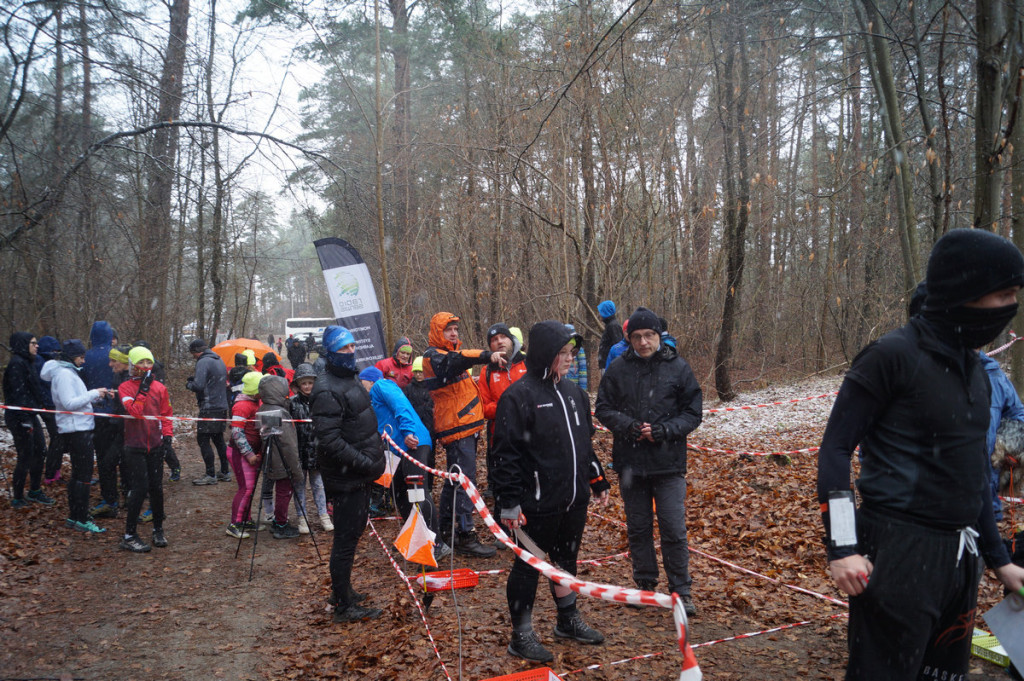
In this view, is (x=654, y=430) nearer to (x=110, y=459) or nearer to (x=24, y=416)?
(x=110, y=459)

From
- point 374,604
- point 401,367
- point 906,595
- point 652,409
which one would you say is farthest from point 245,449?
point 906,595

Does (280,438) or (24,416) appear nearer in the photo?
(280,438)

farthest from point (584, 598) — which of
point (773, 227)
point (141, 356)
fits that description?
point (773, 227)

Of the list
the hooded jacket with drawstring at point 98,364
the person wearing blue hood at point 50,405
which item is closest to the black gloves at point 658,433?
the person wearing blue hood at point 50,405

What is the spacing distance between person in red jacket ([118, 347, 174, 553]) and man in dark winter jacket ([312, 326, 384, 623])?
10.4ft

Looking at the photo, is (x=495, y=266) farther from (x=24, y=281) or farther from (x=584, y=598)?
(x=584, y=598)

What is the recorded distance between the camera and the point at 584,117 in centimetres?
1225

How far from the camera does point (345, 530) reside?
5012 millimetres

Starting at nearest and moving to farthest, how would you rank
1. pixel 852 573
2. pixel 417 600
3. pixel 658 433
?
pixel 852 573
pixel 658 433
pixel 417 600

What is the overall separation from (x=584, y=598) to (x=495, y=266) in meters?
11.3

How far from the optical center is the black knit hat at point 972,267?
2.27 metres

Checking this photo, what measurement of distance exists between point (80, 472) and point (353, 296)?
5.53 m

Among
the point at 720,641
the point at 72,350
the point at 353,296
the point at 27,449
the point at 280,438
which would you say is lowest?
the point at 720,641

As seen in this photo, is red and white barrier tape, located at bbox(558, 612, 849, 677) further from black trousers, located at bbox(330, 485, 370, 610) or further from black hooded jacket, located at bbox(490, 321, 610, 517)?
black trousers, located at bbox(330, 485, 370, 610)
